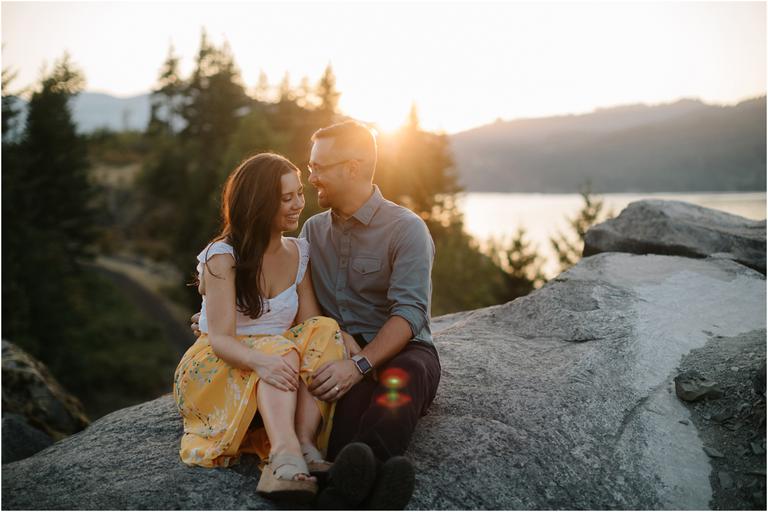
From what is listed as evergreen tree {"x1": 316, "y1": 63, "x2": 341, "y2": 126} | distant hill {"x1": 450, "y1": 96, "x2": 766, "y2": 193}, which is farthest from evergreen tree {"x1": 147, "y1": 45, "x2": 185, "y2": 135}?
distant hill {"x1": 450, "y1": 96, "x2": 766, "y2": 193}

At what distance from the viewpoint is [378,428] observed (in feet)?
11.2

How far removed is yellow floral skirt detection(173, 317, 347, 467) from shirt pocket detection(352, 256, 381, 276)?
57cm

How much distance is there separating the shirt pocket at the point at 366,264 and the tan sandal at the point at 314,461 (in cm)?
130

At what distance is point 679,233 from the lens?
23.9 ft

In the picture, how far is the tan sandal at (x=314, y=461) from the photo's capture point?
3.30 meters

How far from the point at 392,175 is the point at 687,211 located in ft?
95.0

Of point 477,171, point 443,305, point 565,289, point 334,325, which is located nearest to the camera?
point 334,325

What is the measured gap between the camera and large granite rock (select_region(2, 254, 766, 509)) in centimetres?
348

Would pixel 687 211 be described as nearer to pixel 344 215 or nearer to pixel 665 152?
pixel 344 215

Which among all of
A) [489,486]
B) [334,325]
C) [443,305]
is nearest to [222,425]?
[334,325]

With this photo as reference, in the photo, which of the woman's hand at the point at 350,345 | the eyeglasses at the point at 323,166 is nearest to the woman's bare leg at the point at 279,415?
the woman's hand at the point at 350,345

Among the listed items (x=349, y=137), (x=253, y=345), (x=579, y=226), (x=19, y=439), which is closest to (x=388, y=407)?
(x=253, y=345)

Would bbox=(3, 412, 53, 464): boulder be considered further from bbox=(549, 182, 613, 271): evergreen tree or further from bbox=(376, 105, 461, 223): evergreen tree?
bbox=(376, 105, 461, 223): evergreen tree

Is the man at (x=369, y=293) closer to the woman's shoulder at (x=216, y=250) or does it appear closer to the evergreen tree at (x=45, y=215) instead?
the woman's shoulder at (x=216, y=250)
